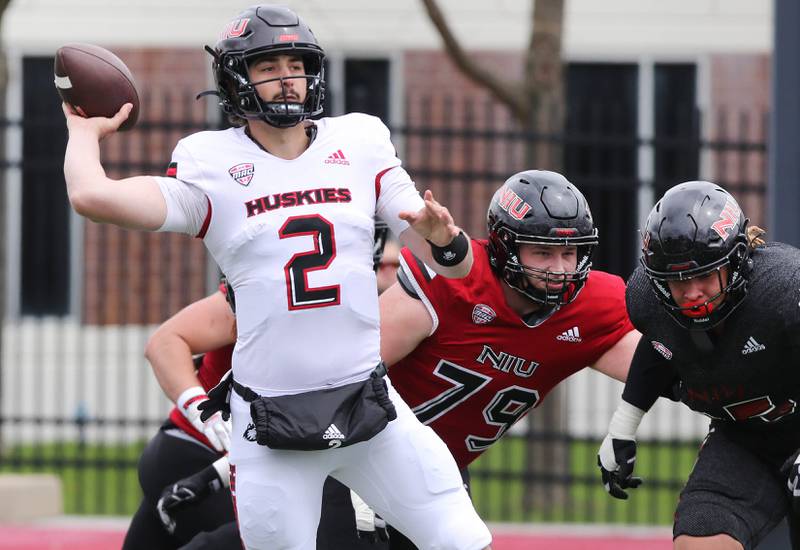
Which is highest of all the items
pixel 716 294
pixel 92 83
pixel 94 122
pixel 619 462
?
pixel 92 83

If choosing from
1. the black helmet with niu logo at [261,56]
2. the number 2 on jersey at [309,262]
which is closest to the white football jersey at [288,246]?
the number 2 on jersey at [309,262]

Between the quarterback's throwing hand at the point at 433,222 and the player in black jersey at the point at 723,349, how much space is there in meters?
0.69

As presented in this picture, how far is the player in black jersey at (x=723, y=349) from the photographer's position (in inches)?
171

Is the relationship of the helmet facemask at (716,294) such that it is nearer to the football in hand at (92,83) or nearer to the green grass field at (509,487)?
the football in hand at (92,83)

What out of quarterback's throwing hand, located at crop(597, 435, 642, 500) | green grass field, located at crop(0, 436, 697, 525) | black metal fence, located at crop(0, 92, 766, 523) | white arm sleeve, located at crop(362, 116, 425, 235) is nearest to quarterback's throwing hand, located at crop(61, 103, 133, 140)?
white arm sleeve, located at crop(362, 116, 425, 235)

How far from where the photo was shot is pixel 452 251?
13.6ft

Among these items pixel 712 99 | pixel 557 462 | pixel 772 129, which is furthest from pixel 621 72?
pixel 772 129

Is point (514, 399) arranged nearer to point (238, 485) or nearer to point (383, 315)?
point (383, 315)

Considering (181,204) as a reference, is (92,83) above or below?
above

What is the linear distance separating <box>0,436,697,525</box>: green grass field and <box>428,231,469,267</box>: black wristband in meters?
4.73

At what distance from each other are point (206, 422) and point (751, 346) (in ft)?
5.83

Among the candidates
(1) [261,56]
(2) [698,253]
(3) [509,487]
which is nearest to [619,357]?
(2) [698,253]

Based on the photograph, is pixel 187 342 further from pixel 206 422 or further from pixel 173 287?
pixel 173 287

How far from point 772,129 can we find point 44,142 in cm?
617
